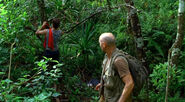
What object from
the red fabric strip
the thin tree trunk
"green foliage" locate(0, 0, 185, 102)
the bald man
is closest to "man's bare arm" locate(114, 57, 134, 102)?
the bald man

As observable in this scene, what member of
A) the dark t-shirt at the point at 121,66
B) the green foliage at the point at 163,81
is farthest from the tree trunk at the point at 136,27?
the dark t-shirt at the point at 121,66

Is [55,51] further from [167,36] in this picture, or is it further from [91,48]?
[167,36]

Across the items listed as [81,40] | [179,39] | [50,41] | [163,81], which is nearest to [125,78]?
[163,81]

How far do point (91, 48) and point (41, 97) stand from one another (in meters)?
4.39

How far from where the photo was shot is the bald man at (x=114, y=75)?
2.92 meters

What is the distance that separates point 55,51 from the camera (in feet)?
18.7

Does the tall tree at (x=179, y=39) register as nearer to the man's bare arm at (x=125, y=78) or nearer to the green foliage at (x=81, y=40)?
the green foliage at (x=81, y=40)

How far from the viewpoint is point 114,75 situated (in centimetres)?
307

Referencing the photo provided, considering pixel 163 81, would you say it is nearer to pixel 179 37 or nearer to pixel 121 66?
pixel 179 37

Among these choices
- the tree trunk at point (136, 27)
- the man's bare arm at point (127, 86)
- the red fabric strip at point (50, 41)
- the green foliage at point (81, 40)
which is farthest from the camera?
the red fabric strip at point (50, 41)

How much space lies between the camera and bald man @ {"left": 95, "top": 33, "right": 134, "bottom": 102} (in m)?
2.92

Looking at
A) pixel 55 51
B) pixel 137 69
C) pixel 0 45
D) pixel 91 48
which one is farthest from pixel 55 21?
pixel 137 69

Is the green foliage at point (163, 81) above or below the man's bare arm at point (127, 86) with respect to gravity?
below

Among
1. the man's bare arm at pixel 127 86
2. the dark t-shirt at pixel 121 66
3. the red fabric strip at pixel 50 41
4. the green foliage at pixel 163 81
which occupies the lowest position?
the green foliage at pixel 163 81
